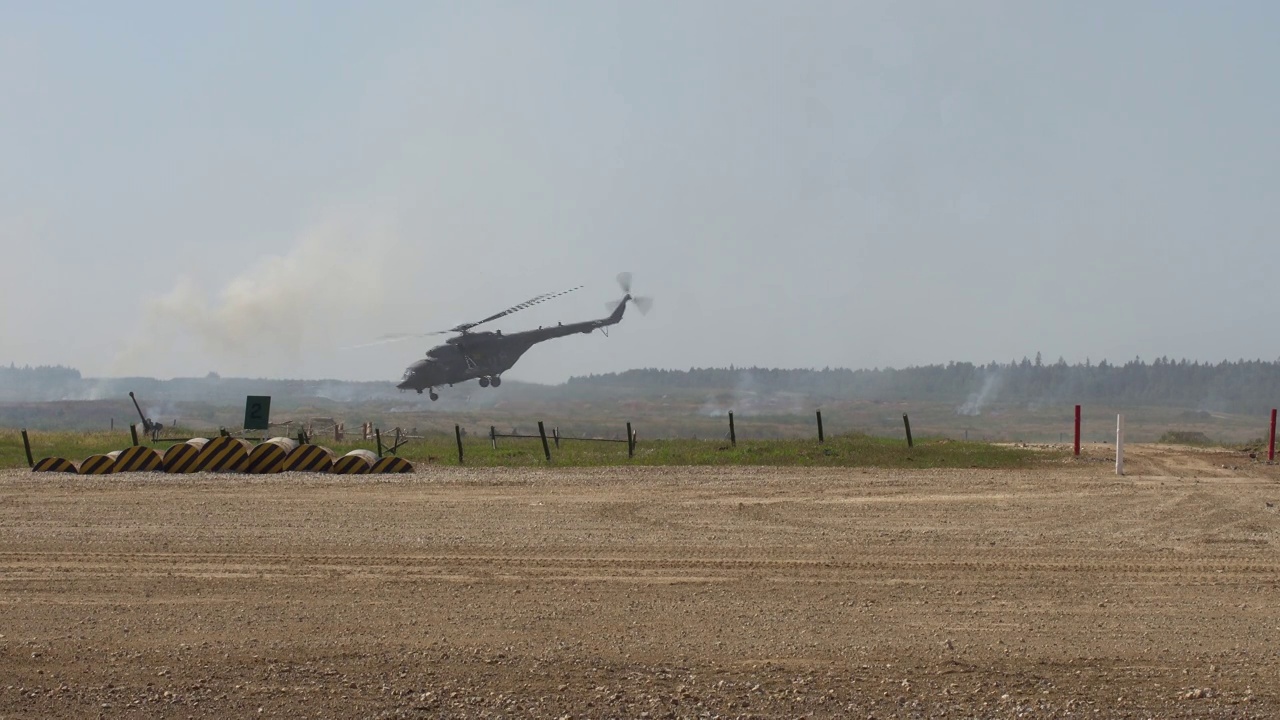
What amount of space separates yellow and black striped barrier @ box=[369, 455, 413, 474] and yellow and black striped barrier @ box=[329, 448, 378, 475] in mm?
130

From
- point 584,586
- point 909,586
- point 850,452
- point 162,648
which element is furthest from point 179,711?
point 850,452

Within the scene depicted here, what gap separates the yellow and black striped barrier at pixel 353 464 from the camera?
2448 cm

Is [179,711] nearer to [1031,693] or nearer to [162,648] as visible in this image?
[162,648]

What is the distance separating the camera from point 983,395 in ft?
268

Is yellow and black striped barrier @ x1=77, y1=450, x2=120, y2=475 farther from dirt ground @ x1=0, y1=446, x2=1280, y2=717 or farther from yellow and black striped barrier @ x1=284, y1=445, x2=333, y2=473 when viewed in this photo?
dirt ground @ x1=0, y1=446, x2=1280, y2=717

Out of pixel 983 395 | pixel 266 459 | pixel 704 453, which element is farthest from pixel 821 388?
pixel 266 459

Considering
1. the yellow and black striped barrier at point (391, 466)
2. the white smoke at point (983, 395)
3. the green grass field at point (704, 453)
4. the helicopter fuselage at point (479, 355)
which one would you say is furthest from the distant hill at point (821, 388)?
the yellow and black striped barrier at point (391, 466)

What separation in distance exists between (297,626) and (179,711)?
2018 mm

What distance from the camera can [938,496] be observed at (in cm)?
1886

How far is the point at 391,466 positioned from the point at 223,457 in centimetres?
351

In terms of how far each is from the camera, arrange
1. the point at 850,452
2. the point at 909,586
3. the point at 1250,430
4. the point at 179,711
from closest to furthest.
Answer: the point at 179,711, the point at 909,586, the point at 850,452, the point at 1250,430

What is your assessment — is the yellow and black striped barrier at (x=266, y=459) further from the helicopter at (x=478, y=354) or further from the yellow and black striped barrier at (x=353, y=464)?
the helicopter at (x=478, y=354)

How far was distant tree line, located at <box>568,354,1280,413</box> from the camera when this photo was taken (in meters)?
78.6

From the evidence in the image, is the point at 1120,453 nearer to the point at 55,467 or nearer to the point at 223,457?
the point at 223,457
